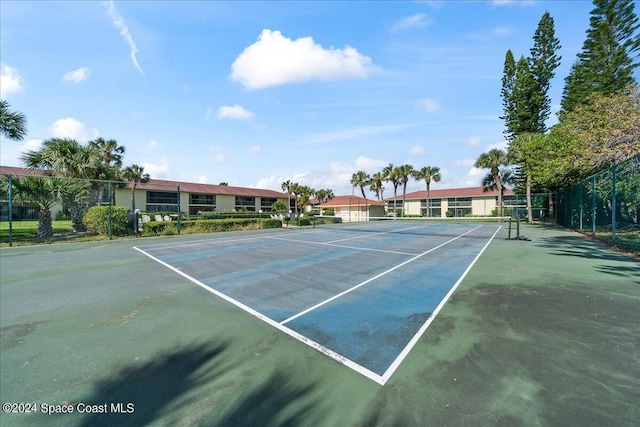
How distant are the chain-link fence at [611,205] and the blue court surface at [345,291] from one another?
6.31 m

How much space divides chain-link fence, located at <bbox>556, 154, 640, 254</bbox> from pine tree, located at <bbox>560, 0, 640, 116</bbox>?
10.0 metres

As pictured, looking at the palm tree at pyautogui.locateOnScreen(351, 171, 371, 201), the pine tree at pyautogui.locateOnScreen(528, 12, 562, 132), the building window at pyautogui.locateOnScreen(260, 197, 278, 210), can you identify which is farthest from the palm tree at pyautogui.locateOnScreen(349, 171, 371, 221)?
the pine tree at pyautogui.locateOnScreen(528, 12, 562, 132)

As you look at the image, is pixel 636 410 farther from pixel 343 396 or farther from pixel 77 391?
pixel 77 391

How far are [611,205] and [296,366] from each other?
17.0 metres

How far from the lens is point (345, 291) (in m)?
5.86

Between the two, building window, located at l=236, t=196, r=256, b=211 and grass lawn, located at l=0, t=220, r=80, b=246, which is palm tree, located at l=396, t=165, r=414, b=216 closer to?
building window, located at l=236, t=196, r=256, b=211

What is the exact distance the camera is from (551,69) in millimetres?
31641

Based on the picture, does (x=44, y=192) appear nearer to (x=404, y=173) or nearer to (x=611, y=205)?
(x=611, y=205)

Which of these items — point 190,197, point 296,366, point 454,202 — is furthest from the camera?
point 454,202

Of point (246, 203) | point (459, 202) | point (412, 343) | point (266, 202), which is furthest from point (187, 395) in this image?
point (459, 202)

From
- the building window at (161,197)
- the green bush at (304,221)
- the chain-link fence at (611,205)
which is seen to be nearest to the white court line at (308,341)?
the chain-link fence at (611,205)

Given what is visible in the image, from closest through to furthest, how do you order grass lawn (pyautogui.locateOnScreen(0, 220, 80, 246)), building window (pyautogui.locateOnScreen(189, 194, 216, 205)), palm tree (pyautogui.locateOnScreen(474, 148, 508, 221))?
grass lawn (pyautogui.locateOnScreen(0, 220, 80, 246)), palm tree (pyautogui.locateOnScreen(474, 148, 508, 221)), building window (pyautogui.locateOnScreen(189, 194, 216, 205))

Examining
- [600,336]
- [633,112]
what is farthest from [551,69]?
[600,336]

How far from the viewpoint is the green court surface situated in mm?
2371
